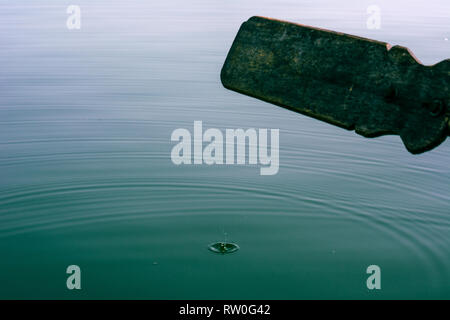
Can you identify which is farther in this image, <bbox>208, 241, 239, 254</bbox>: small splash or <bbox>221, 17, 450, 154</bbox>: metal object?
<bbox>208, 241, 239, 254</bbox>: small splash

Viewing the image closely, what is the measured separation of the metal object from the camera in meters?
1.40

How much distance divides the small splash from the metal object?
4.48m

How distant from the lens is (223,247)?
6.11 m

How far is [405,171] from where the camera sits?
881cm

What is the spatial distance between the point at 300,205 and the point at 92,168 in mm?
3029

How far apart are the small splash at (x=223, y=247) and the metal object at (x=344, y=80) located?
4.48 meters

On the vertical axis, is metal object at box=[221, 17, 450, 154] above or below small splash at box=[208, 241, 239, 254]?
below

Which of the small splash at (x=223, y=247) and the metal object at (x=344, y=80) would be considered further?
the small splash at (x=223, y=247)

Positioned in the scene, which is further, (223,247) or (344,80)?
(223,247)

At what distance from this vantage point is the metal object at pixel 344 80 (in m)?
1.40

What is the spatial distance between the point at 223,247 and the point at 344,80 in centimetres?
469

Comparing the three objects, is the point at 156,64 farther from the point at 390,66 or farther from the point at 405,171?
the point at 390,66

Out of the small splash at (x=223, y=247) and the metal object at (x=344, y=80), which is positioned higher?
the small splash at (x=223, y=247)

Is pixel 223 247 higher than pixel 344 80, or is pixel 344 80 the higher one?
pixel 223 247
